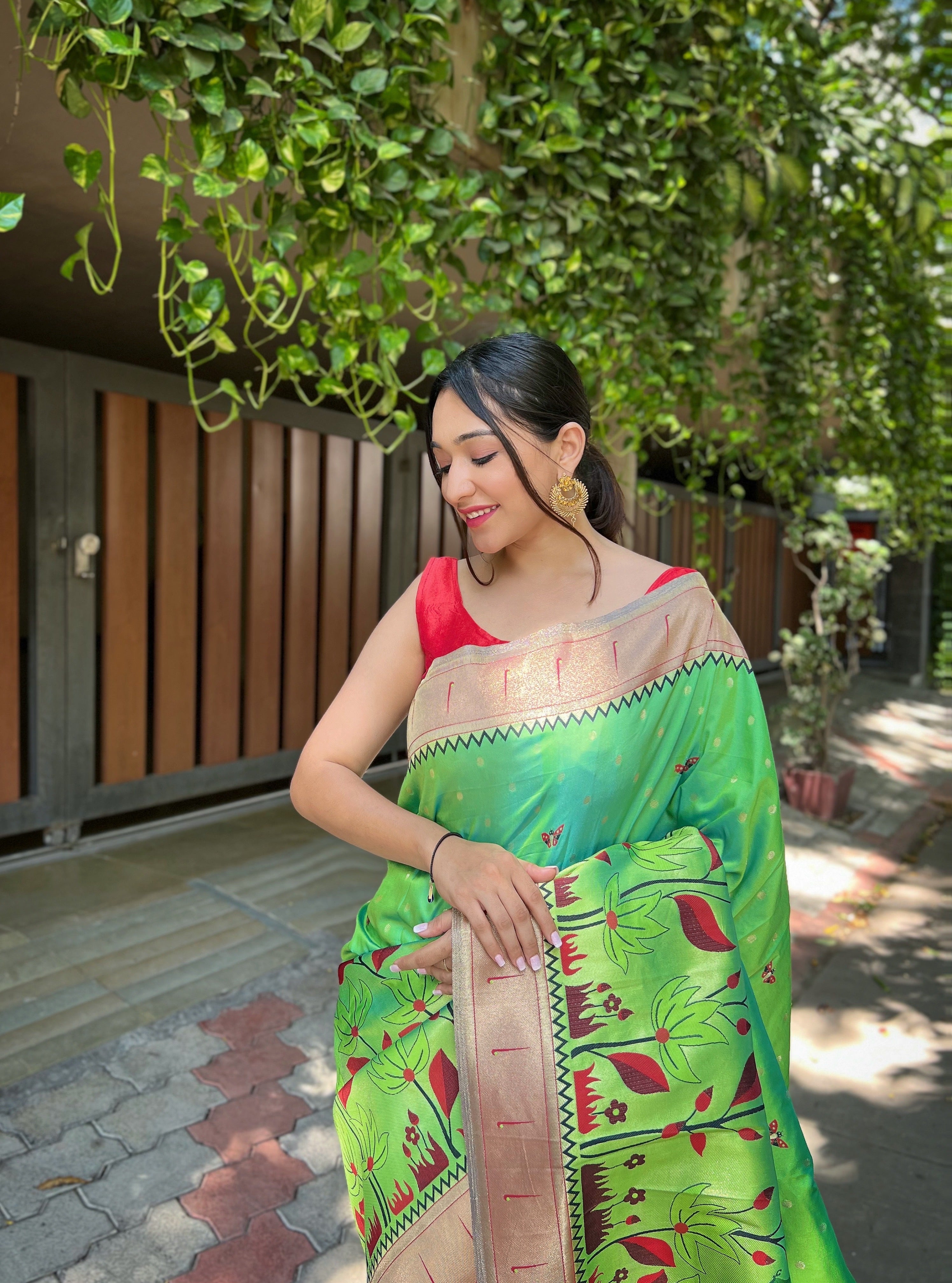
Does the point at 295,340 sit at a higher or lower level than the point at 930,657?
higher

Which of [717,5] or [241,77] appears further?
[717,5]

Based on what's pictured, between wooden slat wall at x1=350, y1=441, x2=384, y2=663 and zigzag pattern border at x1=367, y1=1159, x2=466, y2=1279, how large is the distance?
4502 mm

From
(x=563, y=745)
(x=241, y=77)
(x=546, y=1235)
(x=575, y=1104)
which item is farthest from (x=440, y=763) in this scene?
(x=241, y=77)

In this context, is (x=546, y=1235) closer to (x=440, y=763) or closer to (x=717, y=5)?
(x=440, y=763)

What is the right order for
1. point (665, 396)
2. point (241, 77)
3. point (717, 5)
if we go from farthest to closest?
point (665, 396) < point (717, 5) < point (241, 77)

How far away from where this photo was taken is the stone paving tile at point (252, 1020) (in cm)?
270

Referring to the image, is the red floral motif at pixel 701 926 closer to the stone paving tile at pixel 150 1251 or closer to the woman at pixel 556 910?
the woman at pixel 556 910

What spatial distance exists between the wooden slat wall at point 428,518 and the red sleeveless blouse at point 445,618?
185 inches

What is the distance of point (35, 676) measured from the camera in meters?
3.94

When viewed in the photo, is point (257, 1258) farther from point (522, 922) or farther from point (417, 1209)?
point (522, 922)

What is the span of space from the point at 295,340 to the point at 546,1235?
Result: 447 centimetres

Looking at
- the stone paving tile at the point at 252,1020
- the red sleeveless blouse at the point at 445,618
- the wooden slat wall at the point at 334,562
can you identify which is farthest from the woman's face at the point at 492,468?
the wooden slat wall at the point at 334,562

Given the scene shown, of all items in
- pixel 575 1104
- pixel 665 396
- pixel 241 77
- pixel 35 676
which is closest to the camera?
pixel 575 1104

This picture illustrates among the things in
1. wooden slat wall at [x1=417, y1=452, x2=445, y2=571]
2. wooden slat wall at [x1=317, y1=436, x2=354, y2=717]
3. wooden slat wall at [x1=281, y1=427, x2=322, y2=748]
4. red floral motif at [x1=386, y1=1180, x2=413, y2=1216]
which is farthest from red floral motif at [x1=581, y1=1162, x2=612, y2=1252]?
wooden slat wall at [x1=417, y1=452, x2=445, y2=571]
